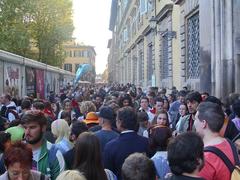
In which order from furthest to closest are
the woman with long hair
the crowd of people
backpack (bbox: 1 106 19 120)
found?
backpack (bbox: 1 106 19 120) → the woman with long hair → the crowd of people

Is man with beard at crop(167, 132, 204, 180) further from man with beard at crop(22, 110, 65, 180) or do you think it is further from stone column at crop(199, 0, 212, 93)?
stone column at crop(199, 0, 212, 93)

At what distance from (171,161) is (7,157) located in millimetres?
1368

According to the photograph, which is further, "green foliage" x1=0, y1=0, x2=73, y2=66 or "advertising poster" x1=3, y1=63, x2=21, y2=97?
"green foliage" x1=0, y1=0, x2=73, y2=66

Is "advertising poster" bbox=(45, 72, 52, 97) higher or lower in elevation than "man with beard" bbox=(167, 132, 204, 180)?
higher

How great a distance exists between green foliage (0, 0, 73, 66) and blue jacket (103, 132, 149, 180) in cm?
2948

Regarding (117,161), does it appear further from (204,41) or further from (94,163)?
(204,41)

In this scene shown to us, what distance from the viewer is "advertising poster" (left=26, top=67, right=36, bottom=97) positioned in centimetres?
2314

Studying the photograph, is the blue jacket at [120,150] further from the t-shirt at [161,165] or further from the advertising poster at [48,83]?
the advertising poster at [48,83]

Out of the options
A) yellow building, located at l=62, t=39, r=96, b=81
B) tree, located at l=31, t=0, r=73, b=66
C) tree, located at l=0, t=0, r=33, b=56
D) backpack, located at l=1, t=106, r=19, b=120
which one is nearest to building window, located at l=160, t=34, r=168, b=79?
tree, located at l=0, t=0, r=33, b=56

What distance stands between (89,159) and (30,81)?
20112 millimetres

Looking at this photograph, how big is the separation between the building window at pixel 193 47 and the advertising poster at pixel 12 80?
7.11 m

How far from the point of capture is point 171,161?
3.54 meters

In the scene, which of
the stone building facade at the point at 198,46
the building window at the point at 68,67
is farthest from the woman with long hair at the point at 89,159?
the building window at the point at 68,67

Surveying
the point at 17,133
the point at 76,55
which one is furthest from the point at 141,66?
the point at 76,55
